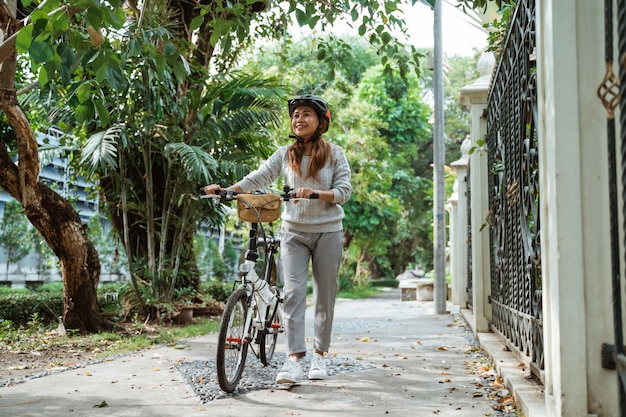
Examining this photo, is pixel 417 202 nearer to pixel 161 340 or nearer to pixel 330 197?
pixel 161 340

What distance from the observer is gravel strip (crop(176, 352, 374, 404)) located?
4406mm

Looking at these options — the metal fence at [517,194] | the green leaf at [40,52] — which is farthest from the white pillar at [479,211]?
the green leaf at [40,52]

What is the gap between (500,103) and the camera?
5703mm

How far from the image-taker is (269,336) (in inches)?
212

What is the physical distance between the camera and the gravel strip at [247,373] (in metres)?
4.41

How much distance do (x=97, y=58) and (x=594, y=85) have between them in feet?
7.50

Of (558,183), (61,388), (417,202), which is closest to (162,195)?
(61,388)

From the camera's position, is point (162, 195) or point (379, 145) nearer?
point (162, 195)

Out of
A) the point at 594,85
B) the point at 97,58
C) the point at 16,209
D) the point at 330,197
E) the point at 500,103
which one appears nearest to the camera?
the point at 594,85

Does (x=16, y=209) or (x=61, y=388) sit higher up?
(x=16, y=209)

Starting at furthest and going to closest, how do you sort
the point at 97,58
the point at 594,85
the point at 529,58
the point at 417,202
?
the point at 417,202
the point at 529,58
the point at 97,58
the point at 594,85

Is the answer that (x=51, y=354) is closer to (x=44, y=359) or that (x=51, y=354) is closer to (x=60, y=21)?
(x=44, y=359)

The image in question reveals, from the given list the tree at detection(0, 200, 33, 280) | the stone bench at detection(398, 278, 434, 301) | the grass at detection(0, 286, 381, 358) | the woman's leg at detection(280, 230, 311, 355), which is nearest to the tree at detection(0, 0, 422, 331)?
the grass at detection(0, 286, 381, 358)

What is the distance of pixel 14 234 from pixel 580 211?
18750 mm
